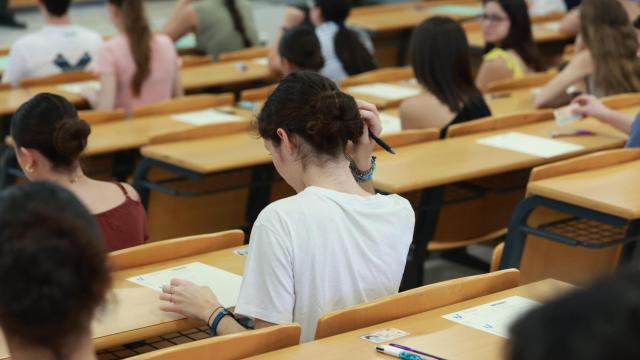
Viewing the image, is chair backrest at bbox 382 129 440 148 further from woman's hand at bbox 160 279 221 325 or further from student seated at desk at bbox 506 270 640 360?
student seated at desk at bbox 506 270 640 360

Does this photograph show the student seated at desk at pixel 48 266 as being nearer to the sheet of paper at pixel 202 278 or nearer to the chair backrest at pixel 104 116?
the sheet of paper at pixel 202 278

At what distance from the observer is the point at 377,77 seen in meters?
6.13

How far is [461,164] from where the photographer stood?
4.01 metres

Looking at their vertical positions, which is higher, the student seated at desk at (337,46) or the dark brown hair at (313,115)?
the dark brown hair at (313,115)

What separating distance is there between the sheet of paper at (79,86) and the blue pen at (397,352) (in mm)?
3636

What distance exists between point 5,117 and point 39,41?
68 centimetres

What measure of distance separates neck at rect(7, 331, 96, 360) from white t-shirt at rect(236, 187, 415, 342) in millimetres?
836

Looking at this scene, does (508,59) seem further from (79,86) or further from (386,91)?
(79,86)

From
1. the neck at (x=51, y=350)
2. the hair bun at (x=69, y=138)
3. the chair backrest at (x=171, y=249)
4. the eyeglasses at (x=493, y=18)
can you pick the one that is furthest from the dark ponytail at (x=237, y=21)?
the neck at (x=51, y=350)

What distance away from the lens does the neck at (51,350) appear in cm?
153

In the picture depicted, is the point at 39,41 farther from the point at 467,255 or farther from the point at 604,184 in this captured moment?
the point at 604,184

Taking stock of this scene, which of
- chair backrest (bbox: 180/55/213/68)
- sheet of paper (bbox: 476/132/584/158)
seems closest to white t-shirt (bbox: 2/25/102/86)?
chair backrest (bbox: 180/55/213/68)

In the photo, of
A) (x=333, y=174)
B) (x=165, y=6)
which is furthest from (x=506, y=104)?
(x=165, y=6)

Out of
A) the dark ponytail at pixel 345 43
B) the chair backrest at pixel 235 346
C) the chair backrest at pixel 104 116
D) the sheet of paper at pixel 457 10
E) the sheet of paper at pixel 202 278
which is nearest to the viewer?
the chair backrest at pixel 235 346
